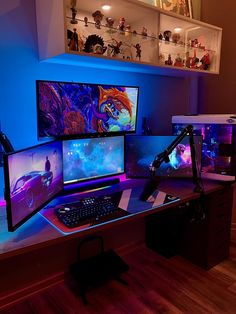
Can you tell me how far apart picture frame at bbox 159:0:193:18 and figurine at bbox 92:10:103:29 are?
876 mm

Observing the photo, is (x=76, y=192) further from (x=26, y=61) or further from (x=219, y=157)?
(x=219, y=157)

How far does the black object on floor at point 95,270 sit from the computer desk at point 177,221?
19.7 inches

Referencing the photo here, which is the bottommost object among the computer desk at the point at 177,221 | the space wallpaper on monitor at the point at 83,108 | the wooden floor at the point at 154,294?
the wooden floor at the point at 154,294

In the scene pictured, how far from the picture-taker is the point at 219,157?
2.15m

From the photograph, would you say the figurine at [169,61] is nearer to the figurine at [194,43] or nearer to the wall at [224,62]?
the figurine at [194,43]

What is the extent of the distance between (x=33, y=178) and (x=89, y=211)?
Answer: 0.37 meters

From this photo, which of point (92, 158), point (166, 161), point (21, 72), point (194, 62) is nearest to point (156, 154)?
point (166, 161)

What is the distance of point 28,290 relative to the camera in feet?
6.08

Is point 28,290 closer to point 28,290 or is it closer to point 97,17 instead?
point 28,290

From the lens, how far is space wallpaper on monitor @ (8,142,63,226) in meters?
1.19

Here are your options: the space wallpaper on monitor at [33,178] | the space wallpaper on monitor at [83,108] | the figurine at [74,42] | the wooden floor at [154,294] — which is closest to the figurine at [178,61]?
the space wallpaper on monitor at [83,108]

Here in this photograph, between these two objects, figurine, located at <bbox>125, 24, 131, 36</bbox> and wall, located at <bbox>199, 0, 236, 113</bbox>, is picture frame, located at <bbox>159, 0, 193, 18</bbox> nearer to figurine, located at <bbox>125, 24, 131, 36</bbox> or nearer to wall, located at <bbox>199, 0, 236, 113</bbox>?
wall, located at <bbox>199, 0, 236, 113</bbox>

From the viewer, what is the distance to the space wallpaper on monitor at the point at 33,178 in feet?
3.89

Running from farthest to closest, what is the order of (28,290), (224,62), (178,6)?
(224,62) < (178,6) < (28,290)
